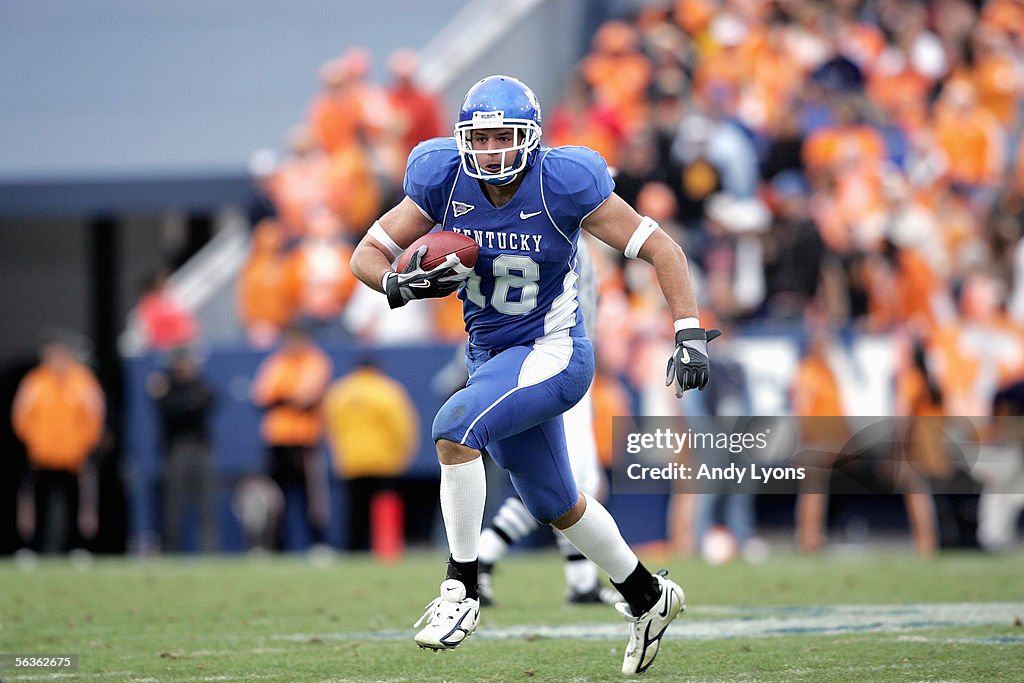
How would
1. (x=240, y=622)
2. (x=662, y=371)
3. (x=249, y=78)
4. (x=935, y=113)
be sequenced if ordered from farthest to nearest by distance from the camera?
1. (x=249, y=78)
2. (x=935, y=113)
3. (x=662, y=371)
4. (x=240, y=622)

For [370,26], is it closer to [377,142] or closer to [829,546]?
[377,142]

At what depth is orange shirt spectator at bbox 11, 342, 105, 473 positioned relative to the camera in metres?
11.6

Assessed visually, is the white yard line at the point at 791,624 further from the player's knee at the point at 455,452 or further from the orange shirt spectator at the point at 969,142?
the orange shirt spectator at the point at 969,142

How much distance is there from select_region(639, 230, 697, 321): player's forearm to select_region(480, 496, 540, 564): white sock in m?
2.30

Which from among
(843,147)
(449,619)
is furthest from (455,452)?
(843,147)

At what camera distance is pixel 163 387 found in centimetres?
1170

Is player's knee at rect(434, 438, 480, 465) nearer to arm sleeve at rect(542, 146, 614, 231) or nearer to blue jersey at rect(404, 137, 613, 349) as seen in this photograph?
blue jersey at rect(404, 137, 613, 349)

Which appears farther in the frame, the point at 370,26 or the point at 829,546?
the point at 370,26

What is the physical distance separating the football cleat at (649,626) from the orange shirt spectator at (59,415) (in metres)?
7.61

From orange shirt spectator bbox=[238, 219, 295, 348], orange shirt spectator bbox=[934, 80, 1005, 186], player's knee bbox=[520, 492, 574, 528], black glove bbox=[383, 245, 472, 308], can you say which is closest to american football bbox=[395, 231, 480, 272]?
black glove bbox=[383, 245, 472, 308]

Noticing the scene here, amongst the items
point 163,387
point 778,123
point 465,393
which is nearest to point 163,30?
point 163,387

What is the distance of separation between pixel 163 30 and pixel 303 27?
1459 millimetres

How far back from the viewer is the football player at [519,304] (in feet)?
15.4

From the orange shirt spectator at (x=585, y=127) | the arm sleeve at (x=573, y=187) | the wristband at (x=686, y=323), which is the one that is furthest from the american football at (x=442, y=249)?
the orange shirt spectator at (x=585, y=127)
